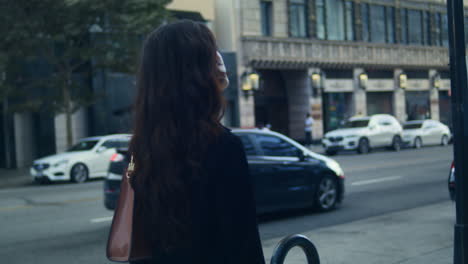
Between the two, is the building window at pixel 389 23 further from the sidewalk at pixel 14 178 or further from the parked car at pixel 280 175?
the parked car at pixel 280 175

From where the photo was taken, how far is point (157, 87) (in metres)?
2.18

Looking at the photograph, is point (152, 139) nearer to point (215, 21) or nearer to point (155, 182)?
point (155, 182)

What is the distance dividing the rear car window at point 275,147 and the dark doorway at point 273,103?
2372 cm

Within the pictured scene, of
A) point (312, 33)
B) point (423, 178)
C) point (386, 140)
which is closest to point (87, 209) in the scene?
point (423, 178)

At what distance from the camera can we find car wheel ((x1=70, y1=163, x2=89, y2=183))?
61.3ft

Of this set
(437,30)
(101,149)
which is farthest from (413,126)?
(101,149)

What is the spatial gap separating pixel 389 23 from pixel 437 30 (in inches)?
243

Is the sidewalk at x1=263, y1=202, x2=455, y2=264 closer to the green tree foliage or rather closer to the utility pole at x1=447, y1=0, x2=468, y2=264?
the utility pole at x1=447, y1=0, x2=468, y2=264

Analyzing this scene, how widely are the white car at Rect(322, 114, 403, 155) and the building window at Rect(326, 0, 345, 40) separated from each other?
9.02m

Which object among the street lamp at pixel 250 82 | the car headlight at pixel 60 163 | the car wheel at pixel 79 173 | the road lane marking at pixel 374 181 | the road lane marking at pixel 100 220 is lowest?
the road lane marking at pixel 374 181

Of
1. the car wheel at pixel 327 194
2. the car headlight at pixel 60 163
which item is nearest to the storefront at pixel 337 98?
the car headlight at pixel 60 163

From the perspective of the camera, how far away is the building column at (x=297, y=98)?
35219 millimetres

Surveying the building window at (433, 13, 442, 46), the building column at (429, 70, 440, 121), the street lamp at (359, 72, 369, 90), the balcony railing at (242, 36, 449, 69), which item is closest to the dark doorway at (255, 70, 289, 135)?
the balcony railing at (242, 36, 449, 69)

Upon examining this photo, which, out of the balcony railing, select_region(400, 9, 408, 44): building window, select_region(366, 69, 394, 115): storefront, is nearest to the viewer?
the balcony railing
